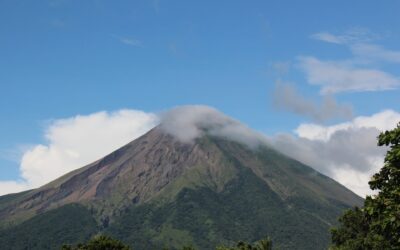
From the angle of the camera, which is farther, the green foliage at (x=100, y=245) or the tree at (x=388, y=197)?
the green foliage at (x=100, y=245)

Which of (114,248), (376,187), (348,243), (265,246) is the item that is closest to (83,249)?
(114,248)

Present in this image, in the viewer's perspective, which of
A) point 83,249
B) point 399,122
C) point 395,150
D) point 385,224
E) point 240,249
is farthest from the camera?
point 83,249

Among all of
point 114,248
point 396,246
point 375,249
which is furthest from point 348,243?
point 396,246

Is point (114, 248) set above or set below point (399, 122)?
below

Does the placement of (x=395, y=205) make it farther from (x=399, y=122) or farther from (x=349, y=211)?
(x=349, y=211)

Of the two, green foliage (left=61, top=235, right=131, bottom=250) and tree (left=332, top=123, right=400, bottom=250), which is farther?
green foliage (left=61, top=235, right=131, bottom=250)

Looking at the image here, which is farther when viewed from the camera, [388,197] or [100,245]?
[100,245]

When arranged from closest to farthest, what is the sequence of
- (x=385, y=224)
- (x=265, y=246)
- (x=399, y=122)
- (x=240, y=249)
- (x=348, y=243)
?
1. (x=385, y=224)
2. (x=399, y=122)
3. (x=265, y=246)
4. (x=240, y=249)
5. (x=348, y=243)

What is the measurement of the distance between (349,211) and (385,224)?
49820 mm

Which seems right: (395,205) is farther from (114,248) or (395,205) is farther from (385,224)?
(114,248)

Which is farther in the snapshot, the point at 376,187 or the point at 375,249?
the point at 375,249

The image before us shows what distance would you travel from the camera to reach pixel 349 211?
81750 millimetres

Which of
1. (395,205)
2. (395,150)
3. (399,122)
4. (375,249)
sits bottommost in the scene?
(375,249)

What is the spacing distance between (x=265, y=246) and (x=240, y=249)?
26.2 ft
